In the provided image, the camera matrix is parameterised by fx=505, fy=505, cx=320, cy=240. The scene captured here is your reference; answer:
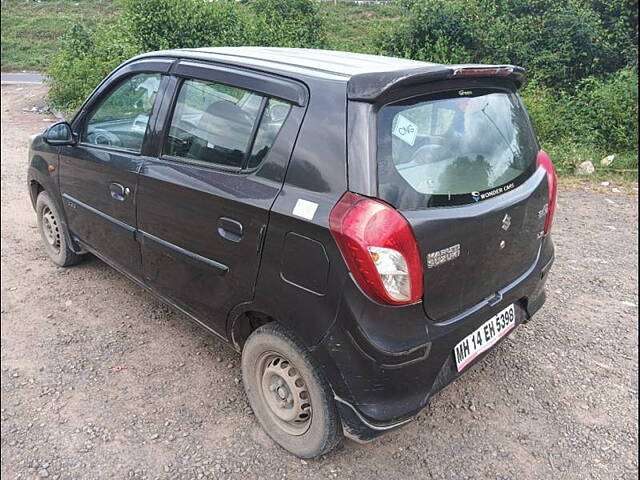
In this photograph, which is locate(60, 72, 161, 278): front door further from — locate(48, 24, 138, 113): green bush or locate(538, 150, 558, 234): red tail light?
locate(48, 24, 138, 113): green bush

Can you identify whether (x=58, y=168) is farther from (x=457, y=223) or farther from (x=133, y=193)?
(x=457, y=223)

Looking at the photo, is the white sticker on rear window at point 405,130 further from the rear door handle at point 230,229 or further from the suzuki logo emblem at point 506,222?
the rear door handle at point 230,229

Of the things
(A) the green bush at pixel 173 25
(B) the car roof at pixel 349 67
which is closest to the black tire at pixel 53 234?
(B) the car roof at pixel 349 67

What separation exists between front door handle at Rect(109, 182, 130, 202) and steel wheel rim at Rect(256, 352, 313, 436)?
53.3 inches

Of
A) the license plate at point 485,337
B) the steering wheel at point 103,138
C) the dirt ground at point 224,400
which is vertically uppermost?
the steering wheel at point 103,138

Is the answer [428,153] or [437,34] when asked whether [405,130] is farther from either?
[437,34]

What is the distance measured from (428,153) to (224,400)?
67.4 inches

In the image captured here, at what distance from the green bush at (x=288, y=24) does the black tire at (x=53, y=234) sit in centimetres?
808

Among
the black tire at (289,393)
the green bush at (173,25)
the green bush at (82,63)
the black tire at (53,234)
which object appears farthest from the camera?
the green bush at (173,25)

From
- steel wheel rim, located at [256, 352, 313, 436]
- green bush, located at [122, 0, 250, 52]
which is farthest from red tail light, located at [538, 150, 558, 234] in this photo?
green bush, located at [122, 0, 250, 52]

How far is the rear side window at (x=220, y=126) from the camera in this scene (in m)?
2.37

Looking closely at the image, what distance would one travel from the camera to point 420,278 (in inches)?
78.5

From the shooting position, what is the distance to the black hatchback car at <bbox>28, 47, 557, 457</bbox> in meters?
1.99

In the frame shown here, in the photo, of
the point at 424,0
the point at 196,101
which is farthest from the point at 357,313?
the point at 424,0
